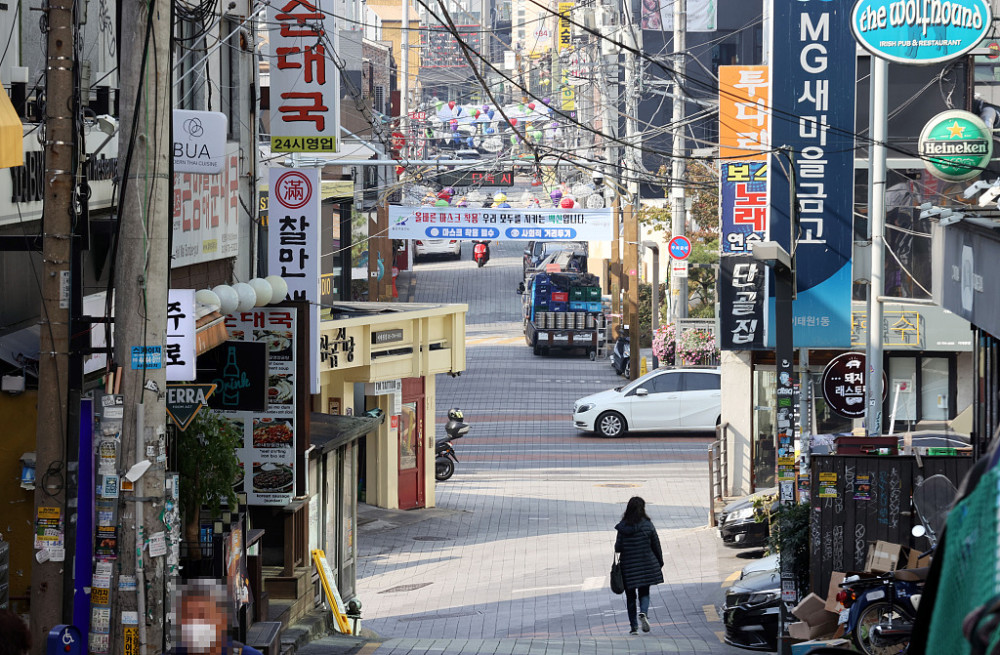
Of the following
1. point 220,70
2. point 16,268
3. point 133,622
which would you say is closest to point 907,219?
point 220,70

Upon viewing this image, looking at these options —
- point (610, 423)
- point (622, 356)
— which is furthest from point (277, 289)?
point (622, 356)

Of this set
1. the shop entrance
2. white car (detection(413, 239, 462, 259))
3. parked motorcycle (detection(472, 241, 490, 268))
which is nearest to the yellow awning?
the shop entrance

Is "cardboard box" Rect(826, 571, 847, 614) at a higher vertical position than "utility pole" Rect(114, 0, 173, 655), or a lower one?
lower

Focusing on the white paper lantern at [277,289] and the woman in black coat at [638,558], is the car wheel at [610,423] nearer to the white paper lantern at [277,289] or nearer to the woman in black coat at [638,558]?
the woman in black coat at [638,558]

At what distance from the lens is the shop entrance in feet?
80.4

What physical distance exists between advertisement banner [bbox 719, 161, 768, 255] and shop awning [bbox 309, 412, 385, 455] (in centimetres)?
846

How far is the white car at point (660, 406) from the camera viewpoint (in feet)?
104

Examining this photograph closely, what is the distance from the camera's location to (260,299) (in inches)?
520

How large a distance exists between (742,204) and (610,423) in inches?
429

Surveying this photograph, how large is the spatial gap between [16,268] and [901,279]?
1818 cm

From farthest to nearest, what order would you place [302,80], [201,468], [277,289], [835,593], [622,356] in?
[622,356] → [302,80] → [277,289] → [835,593] → [201,468]

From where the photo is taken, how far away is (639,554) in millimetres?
14516

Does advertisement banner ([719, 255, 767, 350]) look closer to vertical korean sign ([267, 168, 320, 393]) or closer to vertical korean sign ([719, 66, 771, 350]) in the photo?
vertical korean sign ([719, 66, 771, 350])

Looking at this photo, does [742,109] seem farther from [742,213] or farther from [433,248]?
[433,248]
